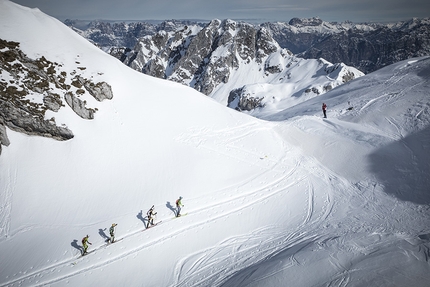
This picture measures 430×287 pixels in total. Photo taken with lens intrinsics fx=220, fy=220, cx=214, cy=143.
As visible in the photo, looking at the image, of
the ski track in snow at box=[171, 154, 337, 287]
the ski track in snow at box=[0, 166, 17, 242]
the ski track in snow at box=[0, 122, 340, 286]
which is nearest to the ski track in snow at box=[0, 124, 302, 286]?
the ski track in snow at box=[0, 122, 340, 286]

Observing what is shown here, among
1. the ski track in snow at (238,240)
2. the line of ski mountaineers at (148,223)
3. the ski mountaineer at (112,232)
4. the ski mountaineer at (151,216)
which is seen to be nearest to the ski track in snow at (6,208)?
the ski track in snow at (238,240)

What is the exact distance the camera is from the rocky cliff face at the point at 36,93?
70.0 ft

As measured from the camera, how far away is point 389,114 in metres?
25.2

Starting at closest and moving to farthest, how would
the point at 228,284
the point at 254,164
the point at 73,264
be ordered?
the point at 228,284, the point at 73,264, the point at 254,164

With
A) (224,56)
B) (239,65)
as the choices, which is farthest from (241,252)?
(224,56)

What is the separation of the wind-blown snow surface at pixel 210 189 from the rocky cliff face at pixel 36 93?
101 cm

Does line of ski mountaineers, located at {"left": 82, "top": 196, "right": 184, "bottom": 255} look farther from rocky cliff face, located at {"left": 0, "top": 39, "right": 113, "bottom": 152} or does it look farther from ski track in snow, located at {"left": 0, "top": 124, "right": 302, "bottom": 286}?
rocky cliff face, located at {"left": 0, "top": 39, "right": 113, "bottom": 152}

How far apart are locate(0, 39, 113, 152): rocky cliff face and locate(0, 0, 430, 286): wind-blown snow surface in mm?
1012

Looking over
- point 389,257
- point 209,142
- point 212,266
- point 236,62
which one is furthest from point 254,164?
point 236,62

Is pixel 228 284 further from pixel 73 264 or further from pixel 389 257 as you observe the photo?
pixel 73 264

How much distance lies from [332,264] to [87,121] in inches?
977

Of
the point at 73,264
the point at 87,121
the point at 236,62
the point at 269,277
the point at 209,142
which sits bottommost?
the point at 73,264

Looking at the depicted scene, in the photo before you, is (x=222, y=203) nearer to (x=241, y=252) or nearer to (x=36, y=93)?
(x=241, y=252)

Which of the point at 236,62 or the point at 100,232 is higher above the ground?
the point at 236,62
